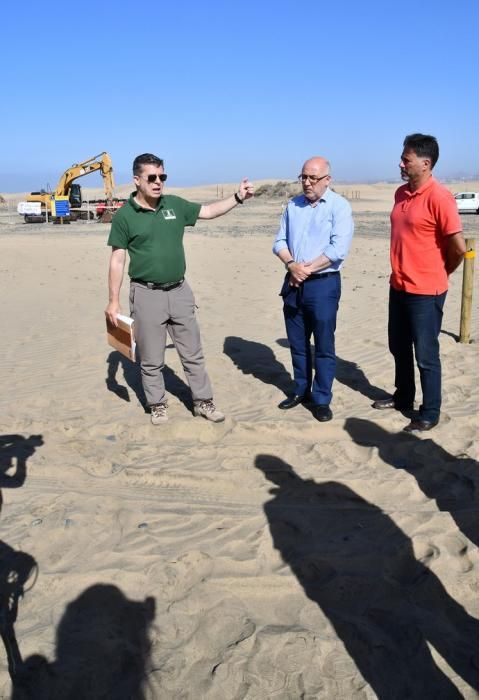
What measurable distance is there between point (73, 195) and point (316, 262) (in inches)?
1174

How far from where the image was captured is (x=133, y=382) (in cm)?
652

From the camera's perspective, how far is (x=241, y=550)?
137 inches

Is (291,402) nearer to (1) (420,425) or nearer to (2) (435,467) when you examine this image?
(1) (420,425)

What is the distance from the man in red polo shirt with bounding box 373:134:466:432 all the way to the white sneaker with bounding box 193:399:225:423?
1.57 m

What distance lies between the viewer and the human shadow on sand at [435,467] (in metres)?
3.84

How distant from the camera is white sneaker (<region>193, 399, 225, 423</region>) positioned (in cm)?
528

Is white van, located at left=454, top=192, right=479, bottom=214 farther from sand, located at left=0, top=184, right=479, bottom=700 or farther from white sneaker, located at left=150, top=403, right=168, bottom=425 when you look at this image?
white sneaker, located at left=150, top=403, right=168, bottom=425

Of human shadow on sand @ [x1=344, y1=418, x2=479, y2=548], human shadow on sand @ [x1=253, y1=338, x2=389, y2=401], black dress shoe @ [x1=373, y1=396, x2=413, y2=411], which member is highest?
black dress shoe @ [x1=373, y1=396, x2=413, y2=411]

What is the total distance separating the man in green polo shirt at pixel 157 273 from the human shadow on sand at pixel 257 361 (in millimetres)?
1334

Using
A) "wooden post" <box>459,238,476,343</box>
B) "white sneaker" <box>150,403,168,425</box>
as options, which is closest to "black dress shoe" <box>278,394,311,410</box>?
"white sneaker" <box>150,403,168,425</box>

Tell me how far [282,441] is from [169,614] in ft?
7.09

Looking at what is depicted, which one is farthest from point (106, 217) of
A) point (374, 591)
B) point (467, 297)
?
point (374, 591)

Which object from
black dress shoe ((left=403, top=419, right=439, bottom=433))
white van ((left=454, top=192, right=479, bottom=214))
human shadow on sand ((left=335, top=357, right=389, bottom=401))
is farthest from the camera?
white van ((left=454, top=192, right=479, bottom=214))

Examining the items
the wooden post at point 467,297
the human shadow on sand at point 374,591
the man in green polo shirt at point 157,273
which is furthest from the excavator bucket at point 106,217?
the human shadow on sand at point 374,591
